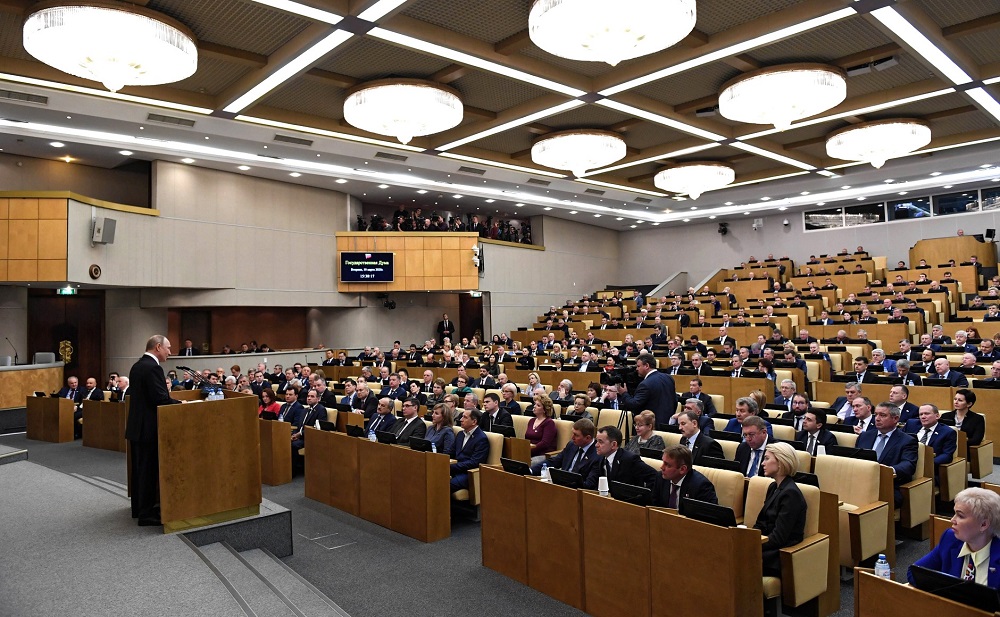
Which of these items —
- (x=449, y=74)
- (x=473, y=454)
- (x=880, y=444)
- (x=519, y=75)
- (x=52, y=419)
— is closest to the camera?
(x=880, y=444)

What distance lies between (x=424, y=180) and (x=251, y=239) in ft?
14.3

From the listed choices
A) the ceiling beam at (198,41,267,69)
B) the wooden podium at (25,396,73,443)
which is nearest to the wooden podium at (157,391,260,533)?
the ceiling beam at (198,41,267,69)

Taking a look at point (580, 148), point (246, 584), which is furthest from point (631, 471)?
point (580, 148)

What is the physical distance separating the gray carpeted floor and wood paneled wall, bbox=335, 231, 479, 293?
11.7m

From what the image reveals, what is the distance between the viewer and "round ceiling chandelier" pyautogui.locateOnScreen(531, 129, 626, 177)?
11461 millimetres

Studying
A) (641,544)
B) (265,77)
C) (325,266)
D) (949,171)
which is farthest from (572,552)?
(949,171)

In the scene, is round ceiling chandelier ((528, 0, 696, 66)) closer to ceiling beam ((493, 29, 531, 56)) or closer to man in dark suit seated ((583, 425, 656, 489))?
ceiling beam ((493, 29, 531, 56))

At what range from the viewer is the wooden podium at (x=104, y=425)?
9742 mm

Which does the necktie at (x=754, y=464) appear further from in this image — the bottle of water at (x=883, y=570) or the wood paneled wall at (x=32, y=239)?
the wood paneled wall at (x=32, y=239)

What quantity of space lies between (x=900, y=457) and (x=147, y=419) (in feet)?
18.0

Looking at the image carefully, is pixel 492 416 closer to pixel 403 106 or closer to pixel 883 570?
pixel 403 106

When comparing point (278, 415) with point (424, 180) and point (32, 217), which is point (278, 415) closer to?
point (32, 217)

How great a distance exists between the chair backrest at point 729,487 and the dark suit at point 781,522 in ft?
1.17

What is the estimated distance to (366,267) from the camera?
695 inches
